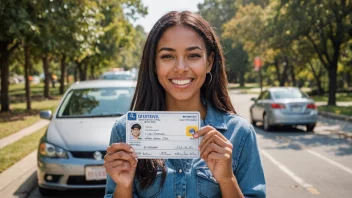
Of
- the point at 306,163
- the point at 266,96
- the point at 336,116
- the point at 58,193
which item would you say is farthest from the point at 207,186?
the point at 336,116

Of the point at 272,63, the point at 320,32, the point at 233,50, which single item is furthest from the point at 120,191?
the point at 233,50

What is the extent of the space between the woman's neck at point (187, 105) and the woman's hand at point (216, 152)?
0.45 m

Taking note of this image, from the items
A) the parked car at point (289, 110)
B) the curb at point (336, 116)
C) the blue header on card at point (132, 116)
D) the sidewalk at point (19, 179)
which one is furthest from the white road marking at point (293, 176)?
the curb at point (336, 116)

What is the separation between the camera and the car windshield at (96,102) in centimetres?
691

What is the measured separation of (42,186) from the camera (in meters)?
5.78

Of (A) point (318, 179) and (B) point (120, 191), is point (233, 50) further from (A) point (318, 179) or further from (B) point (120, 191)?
(B) point (120, 191)

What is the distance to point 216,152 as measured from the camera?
1848 millimetres

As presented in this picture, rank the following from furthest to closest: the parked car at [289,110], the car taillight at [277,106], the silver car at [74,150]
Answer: the car taillight at [277,106] → the parked car at [289,110] → the silver car at [74,150]

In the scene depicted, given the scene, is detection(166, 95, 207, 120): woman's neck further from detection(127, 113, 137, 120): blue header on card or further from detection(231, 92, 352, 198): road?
detection(231, 92, 352, 198): road

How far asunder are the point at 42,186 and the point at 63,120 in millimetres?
1206

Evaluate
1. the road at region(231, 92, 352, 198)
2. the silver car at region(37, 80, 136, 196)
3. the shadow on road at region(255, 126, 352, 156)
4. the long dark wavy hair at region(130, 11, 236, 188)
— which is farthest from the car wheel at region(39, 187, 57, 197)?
the shadow on road at region(255, 126, 352, 156)

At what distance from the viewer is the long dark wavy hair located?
2086 millimetres

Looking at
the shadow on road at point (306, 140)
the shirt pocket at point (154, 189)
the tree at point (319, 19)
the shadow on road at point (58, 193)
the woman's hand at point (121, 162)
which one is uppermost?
the tree at point (319, 19)

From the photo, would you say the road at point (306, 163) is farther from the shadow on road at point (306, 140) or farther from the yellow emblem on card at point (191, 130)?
the yellow emblem on card at point (191, 130)
